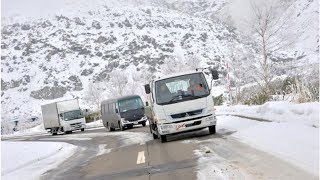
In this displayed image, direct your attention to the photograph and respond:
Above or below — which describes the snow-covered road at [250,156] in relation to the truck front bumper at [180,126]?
below

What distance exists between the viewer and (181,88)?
17.0 m

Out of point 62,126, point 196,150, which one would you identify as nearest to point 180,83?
point 196,150

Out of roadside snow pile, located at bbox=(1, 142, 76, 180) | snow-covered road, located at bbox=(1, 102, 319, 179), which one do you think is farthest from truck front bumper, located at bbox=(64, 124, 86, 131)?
snow-covered road, located at bbox=(1, 102, 319, 179)

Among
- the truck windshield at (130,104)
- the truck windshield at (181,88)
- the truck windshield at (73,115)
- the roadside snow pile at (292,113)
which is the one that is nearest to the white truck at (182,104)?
the truck windshield at (181,88)

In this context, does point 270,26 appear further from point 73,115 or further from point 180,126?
point 180,126

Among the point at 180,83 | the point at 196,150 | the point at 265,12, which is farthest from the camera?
the point at 265,12

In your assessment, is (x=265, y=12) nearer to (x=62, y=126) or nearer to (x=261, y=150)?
(x=62, y=126)

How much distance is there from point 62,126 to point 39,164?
26148 millimetres

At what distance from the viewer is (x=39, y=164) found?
16000mm

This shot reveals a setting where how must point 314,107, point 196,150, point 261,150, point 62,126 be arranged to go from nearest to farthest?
point 261,150 → point 196,150 → point 314,107 → point 62,126

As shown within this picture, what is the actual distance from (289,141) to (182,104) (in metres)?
5.46

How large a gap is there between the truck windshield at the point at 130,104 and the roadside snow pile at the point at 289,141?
695 inches

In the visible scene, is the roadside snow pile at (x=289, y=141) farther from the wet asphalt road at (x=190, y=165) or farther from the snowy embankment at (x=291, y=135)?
the wet asphalt road at (x=190, y=165)

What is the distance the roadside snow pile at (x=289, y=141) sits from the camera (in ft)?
29.5
